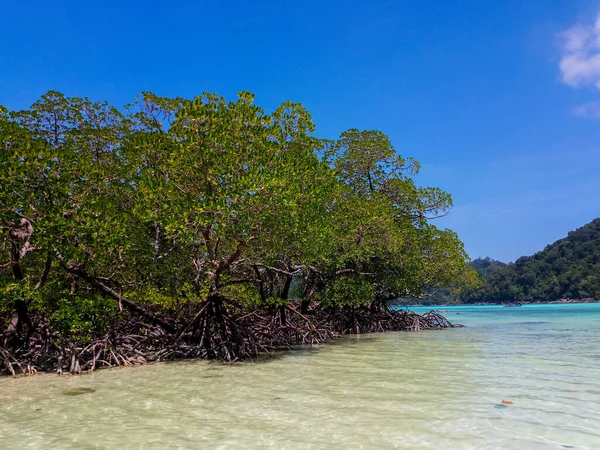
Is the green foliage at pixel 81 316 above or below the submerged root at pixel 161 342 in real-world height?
above

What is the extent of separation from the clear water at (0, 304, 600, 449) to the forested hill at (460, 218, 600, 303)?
68.8 meters

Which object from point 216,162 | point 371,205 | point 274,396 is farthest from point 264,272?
point 274,396

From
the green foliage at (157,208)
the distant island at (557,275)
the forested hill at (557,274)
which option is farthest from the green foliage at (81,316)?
the distant island at (557,275)

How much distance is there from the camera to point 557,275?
7888 cm

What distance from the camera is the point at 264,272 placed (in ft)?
50.6

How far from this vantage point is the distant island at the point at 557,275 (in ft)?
243

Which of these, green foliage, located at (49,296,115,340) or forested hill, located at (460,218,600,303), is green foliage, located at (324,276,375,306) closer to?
green foliage, located at (49,296,115,340)

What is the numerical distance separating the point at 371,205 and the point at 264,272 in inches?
173

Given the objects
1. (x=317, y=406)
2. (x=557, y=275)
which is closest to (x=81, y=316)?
(x=317, y=406)

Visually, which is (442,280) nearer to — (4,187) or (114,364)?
(114,364)

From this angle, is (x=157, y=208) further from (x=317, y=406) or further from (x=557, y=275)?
(x=557, y=275)

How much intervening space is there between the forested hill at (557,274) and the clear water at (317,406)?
226 feet

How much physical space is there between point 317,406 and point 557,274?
87266mm

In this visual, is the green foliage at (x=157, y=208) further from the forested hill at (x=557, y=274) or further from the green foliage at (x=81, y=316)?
the forested hill at (x=557, y=274)
